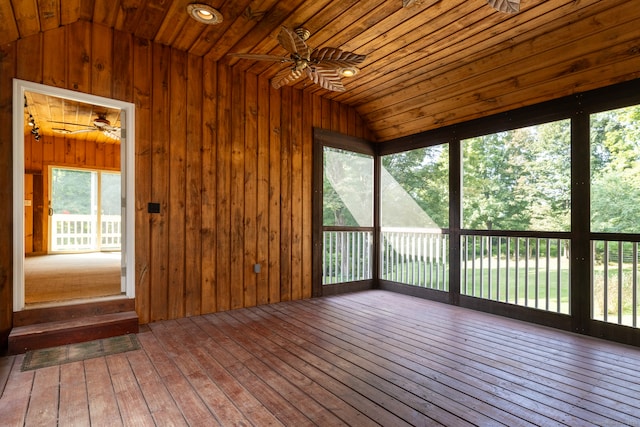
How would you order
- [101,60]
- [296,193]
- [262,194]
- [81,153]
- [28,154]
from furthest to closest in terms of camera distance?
[81,153] → [28,154] → [296,193] → [262,194] → [101,60]

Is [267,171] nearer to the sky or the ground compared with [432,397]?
nearer to the sky

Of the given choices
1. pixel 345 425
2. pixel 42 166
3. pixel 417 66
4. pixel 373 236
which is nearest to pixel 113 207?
pixel 42 166

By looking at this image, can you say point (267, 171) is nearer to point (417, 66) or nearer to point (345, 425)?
point (417, 66)

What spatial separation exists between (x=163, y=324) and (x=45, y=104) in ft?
14.6

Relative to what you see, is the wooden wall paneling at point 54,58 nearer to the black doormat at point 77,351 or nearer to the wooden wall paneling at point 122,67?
the wooden wall paneling at point 122,67

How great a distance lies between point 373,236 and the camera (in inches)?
218

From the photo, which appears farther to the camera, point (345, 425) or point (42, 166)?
point (42, 166)

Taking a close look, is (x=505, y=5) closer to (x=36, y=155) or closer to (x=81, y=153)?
(x=81, y=153)

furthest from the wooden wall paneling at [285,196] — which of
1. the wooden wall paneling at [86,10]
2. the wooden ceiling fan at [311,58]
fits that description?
the wooden wall paneling at [86,10]

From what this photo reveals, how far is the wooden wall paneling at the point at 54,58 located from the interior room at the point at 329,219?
0.7 inches

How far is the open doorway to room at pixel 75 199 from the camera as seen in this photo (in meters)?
3.61

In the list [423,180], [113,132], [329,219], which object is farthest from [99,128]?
[423,180]

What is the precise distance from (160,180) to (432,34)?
3224 millimetres

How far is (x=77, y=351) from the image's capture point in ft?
8.90
